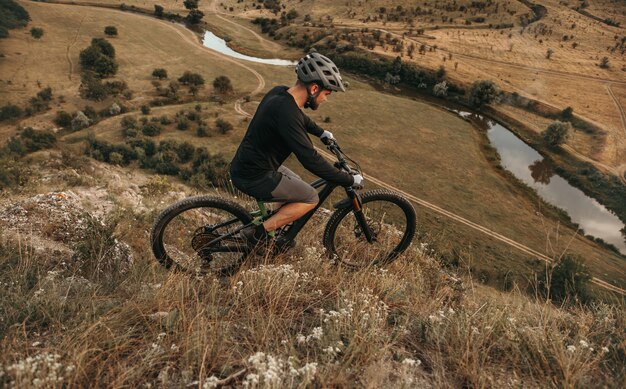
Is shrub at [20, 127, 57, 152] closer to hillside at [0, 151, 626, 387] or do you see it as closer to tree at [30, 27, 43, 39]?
tree at [30, 27, 43, 39]

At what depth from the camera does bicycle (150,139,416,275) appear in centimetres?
592

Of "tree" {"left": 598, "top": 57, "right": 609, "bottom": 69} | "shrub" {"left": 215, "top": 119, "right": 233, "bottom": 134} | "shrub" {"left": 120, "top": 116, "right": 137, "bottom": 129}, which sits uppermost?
"tree" {"left": 598, "top": 57, "right": 609, "bottom": 69}

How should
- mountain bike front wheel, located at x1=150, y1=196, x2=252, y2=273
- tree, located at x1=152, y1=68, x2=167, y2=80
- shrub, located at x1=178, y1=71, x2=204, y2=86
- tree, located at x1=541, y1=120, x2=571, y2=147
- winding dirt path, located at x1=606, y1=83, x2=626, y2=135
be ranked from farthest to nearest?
tree, located at x1=152, y1=68, x2=167, y2=80 < shrub, located at x1=178, y1=71, x2=204, y2=86 < winding dirt path, located at x1=606, y1=83, x2=626, y2=135 < tree, located at x1=541, y1=120, x2=571, y2=147 < mountain bike front wheel, located at x1=150, y1=196, x2=252, y2=273

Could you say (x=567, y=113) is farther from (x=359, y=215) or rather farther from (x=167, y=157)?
(x=359, y=215)

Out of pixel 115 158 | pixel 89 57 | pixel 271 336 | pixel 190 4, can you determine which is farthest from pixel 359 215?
pixel 190 4

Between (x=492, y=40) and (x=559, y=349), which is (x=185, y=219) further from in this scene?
(x=492, y=40)

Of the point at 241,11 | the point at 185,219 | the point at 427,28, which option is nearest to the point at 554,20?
the point at 427,28

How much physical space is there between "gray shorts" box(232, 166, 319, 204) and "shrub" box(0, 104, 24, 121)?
61.2 m

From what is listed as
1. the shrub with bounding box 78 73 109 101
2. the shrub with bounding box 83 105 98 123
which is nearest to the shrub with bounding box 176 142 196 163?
the shrub with bounding box 83 105 98 123

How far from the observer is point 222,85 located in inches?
2633

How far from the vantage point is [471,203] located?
1715 inches

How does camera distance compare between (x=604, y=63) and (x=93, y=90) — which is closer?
(x=93, y=90)

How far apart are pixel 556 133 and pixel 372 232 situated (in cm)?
6305

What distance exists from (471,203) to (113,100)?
193 feet
